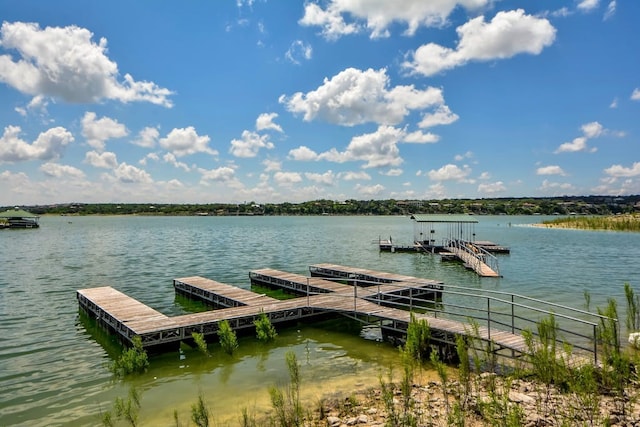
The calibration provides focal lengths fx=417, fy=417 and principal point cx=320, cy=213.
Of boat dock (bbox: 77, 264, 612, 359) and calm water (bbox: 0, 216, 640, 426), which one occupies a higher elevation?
boat dock (bbox: 77, 264, 612, 359)

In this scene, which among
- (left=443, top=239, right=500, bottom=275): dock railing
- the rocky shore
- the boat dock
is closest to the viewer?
the rocky shore

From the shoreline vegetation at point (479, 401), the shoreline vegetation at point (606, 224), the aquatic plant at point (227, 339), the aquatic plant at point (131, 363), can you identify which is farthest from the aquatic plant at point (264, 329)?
the shoreline vegetation at point (606, 224)

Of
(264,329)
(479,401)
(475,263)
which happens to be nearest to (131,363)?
(264,329)

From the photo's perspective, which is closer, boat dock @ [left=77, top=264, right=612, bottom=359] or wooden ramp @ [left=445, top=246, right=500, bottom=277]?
boat dock @ [left=77, top=264, right=612, bottom=359]

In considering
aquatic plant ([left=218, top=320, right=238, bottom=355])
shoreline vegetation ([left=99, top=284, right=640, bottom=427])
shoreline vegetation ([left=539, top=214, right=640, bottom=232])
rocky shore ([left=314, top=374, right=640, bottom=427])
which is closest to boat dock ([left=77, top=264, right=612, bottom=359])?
shoreline vegetation ([left=99, top=284, right=640, bottom=427])

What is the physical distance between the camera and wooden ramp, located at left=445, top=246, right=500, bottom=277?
104 ft

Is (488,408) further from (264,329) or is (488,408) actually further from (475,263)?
(475,263)

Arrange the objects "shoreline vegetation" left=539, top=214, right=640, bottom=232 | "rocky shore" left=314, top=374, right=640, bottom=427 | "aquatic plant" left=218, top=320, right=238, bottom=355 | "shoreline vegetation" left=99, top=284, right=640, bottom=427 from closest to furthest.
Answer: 1. "rocky shore" left=314, top=374, right=640, bottom=427
2. "shoreline vegetation" left=99, top=284, right=640, bottom=427
3. "aquatic plant" left=218, top=320, right=238, bottom=355
4. "shoreline vegetation" left=539, top=214, right=640, bottom=232

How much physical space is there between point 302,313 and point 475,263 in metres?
22.4

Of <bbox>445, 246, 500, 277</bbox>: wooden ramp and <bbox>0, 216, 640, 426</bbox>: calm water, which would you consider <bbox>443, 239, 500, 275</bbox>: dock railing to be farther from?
<bbox>0, 216, 640, 426</bbox>: calm water

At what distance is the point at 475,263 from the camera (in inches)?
1385

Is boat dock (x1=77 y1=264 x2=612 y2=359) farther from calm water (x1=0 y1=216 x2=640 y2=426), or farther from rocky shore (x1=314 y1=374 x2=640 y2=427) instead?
rocky shore (x1=314 y1=374 x2=640 y2=427)

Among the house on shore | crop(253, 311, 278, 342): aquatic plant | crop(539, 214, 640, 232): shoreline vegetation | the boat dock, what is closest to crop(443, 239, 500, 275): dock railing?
the boat dock

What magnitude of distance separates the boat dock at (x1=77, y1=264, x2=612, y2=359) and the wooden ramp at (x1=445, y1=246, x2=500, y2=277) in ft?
34.8
